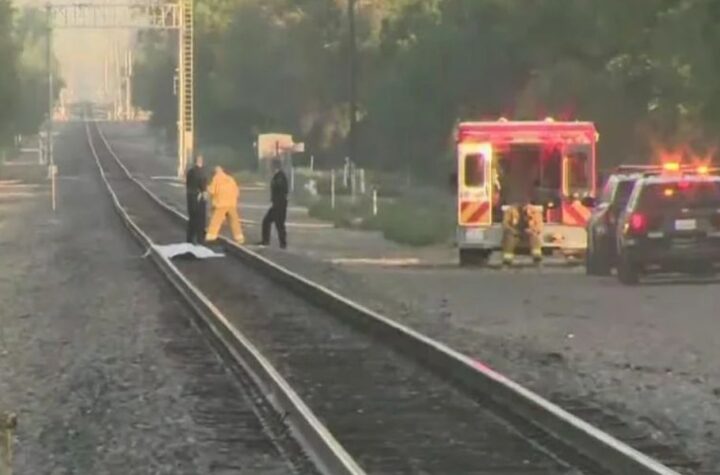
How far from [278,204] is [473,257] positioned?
5.81 meters

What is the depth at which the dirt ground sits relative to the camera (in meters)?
13.1

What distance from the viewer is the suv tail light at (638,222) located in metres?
31.1

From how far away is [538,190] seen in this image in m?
38.4

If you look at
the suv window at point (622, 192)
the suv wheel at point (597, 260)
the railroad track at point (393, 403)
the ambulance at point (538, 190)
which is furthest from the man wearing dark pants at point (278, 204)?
the railroad track at point (393, 403)

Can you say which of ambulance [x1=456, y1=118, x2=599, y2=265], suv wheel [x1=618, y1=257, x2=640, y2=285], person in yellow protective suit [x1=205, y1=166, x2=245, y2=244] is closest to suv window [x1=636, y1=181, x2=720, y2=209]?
suv wheel [x1=618, y1=257, x2=640, y2=285]

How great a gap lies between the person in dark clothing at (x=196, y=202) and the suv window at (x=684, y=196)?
12058mm

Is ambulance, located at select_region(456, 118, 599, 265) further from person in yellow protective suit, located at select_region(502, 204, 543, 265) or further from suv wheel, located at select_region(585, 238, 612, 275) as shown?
suv wheel, located at select_region(585, 238, 612, 275)

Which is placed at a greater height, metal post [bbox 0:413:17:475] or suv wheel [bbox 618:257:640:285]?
metal post [bbox 0:413:17:475]

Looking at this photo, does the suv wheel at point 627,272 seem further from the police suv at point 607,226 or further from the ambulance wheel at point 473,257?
the ambulance wheel at point 473,257

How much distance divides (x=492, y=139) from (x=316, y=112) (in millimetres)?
72880

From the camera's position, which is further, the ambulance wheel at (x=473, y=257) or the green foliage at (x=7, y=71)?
the green foliage at (x=7, y=71)

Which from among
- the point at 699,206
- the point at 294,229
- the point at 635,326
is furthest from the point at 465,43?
the point at 635,326

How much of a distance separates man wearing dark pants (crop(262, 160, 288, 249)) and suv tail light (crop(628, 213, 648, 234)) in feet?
39.4

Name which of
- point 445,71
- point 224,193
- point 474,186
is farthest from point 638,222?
point 445,71
